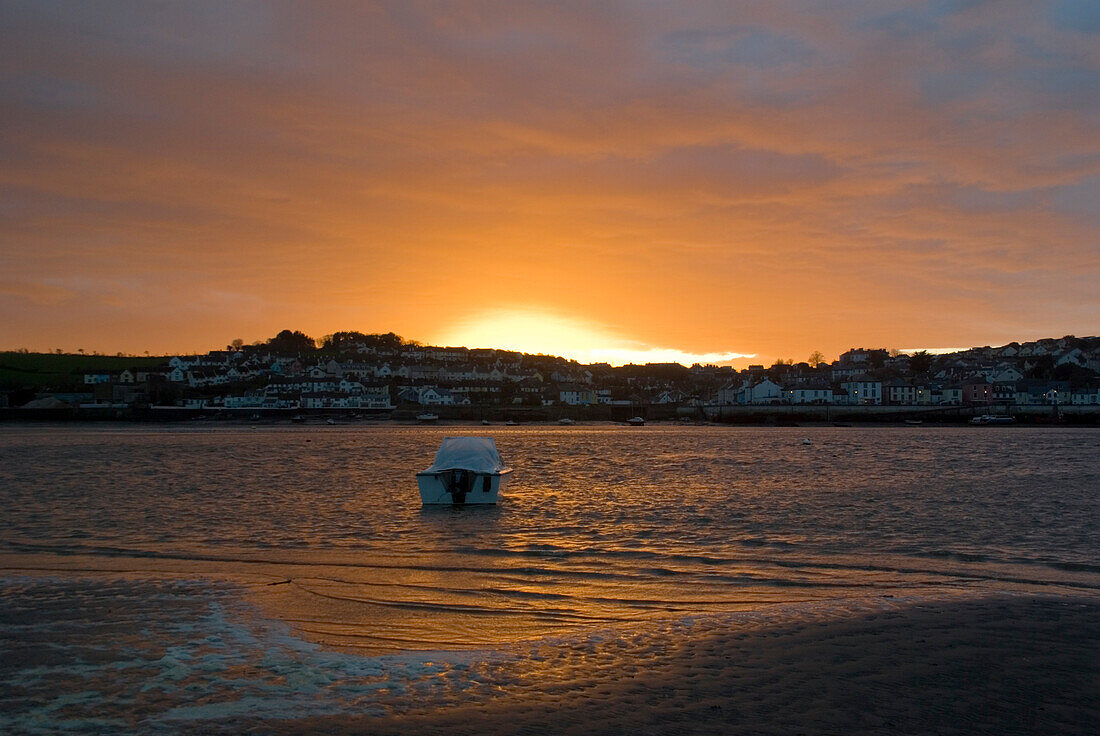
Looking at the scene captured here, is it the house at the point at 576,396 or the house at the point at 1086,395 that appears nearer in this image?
the house at the point at 1086,395

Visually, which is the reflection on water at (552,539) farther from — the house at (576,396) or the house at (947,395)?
the house at (576,396)

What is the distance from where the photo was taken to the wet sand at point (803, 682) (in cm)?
723

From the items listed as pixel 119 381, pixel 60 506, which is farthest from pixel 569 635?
pixel 119 381

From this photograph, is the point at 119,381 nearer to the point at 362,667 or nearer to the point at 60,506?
the point at 60,506

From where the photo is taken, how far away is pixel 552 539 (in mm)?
19234

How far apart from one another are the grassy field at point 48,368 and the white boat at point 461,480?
6167 inches

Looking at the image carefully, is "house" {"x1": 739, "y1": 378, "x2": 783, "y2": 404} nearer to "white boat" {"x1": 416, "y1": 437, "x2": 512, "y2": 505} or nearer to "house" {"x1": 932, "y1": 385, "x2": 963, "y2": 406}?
"house" {"x1": 932, "y1": 385, "x2": 963, "y2": 406}

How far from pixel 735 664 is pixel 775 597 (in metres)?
4.08

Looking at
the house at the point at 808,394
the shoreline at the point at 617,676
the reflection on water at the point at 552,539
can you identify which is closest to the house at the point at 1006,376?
the house at the point at 808,394

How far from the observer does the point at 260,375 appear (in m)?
199

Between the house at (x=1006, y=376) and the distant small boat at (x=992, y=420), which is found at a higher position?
the house at (x=1006, y=376)

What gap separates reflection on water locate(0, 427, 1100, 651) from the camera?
1255cm

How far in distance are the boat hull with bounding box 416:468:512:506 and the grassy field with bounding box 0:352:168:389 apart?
15709cm

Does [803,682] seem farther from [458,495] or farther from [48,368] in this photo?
[48,368]
